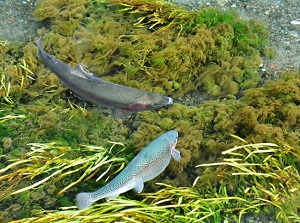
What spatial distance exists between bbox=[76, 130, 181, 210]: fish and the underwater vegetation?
159 mm

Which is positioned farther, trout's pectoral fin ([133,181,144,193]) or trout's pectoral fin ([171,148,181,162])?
trout's pectoral fin ([171,148,181,162])

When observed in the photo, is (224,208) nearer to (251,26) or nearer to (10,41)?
(251,26)

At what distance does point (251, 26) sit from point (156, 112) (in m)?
2.24

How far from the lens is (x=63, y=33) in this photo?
19.6 ft

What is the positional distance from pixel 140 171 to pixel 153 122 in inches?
39.6

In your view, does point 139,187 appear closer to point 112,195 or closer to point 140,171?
point 140,171

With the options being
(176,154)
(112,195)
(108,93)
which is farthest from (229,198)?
(108,93)

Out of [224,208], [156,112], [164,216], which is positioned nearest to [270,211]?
[224,208]

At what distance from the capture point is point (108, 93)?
448 centimetres

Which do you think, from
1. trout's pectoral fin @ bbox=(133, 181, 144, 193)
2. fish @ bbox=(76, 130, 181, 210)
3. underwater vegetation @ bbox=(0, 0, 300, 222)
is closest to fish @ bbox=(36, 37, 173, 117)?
underwater vegetation @ bbox=(0, 0, 300, 222)

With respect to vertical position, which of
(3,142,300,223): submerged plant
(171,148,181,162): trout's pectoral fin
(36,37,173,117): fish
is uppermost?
(36,37,173,117): fish

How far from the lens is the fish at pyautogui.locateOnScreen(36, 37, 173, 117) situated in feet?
14.7

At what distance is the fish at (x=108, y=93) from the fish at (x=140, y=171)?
496 millimetres

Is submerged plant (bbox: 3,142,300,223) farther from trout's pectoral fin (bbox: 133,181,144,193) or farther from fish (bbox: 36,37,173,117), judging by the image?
fish (bbox: 36,37,173,117)
